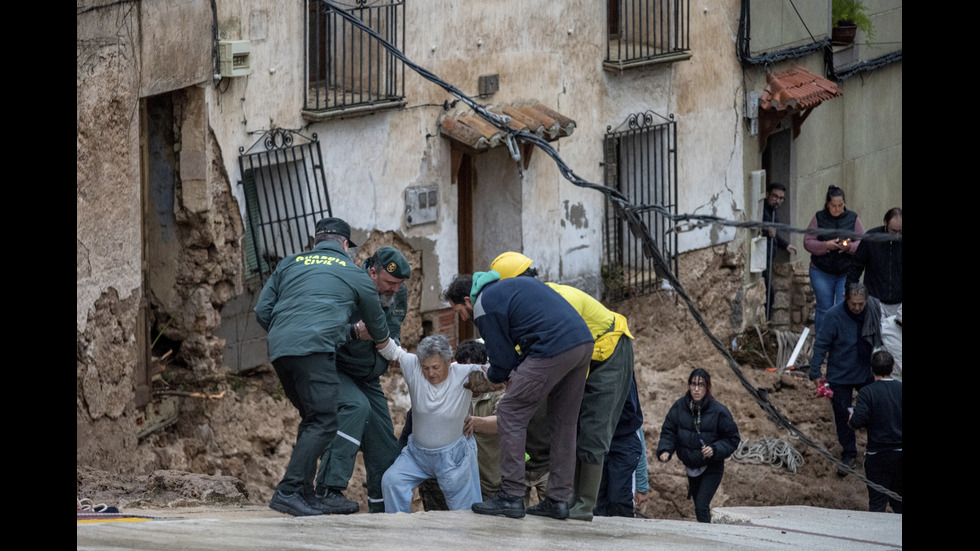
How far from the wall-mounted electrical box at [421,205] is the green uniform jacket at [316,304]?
402 centimetres

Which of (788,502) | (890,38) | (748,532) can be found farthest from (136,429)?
(890,38)

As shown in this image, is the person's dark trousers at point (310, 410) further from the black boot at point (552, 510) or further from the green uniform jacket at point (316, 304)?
the black boot at point (552, 510)

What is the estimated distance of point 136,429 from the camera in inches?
363

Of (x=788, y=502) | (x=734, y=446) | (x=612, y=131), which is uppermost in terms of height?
(x=612, y=131)

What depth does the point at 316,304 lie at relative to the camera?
22.6 feet

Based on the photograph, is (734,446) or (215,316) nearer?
(734,446)

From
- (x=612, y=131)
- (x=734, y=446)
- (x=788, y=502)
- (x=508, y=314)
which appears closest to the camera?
(x=508, y=314)

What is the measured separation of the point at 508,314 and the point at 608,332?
0.99 metres

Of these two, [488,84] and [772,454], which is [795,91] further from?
[772,454]

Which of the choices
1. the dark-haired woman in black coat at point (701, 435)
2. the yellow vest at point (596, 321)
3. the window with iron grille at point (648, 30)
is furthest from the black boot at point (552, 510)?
the window with iron grille at point (648, 30)

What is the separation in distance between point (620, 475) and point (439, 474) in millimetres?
1336

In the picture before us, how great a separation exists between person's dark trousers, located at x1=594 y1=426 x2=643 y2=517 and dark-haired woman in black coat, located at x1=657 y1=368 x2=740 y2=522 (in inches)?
27.7

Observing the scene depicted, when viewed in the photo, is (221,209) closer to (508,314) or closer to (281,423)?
(281,423)

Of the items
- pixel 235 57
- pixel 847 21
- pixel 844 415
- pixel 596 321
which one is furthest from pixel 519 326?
pixel 847 21
